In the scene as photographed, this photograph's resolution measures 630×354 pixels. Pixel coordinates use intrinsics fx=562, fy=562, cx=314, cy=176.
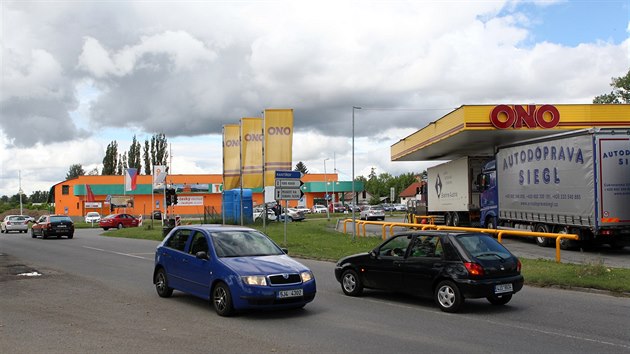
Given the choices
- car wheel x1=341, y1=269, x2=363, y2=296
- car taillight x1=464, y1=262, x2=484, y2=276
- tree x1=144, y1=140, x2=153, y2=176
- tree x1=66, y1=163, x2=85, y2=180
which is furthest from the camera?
tree x1=66, y1=163, x2=85, y2=180

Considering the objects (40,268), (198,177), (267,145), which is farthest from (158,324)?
(198,177)

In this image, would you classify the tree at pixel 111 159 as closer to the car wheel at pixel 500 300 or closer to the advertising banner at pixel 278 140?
the advertising banner at pixel 278 140

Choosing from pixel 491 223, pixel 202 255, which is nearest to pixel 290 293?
pixel 202 255

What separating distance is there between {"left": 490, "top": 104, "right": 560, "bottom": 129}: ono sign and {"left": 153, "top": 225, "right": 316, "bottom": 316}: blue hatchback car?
17809mm

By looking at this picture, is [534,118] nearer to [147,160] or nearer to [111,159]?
[147,160]

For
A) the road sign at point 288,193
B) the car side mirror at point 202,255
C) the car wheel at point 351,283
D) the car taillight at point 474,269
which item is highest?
the road sign at point 288,193

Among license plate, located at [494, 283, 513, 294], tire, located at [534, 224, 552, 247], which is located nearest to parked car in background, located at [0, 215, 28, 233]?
tire, located at [534, 224, 552, 247]

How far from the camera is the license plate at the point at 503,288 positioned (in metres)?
9.06

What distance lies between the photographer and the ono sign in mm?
25047

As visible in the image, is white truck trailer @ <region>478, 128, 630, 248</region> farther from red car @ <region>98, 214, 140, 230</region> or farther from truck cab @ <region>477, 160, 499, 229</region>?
red car @ <region>98, 214, 140, 230</region>

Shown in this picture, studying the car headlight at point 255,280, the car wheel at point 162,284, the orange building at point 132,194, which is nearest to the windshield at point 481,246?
the car headlight at point 255,280

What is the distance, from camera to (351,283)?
11031mm

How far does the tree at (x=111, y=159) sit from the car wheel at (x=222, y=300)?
101461mm

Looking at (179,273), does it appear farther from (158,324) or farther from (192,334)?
(192,334)
